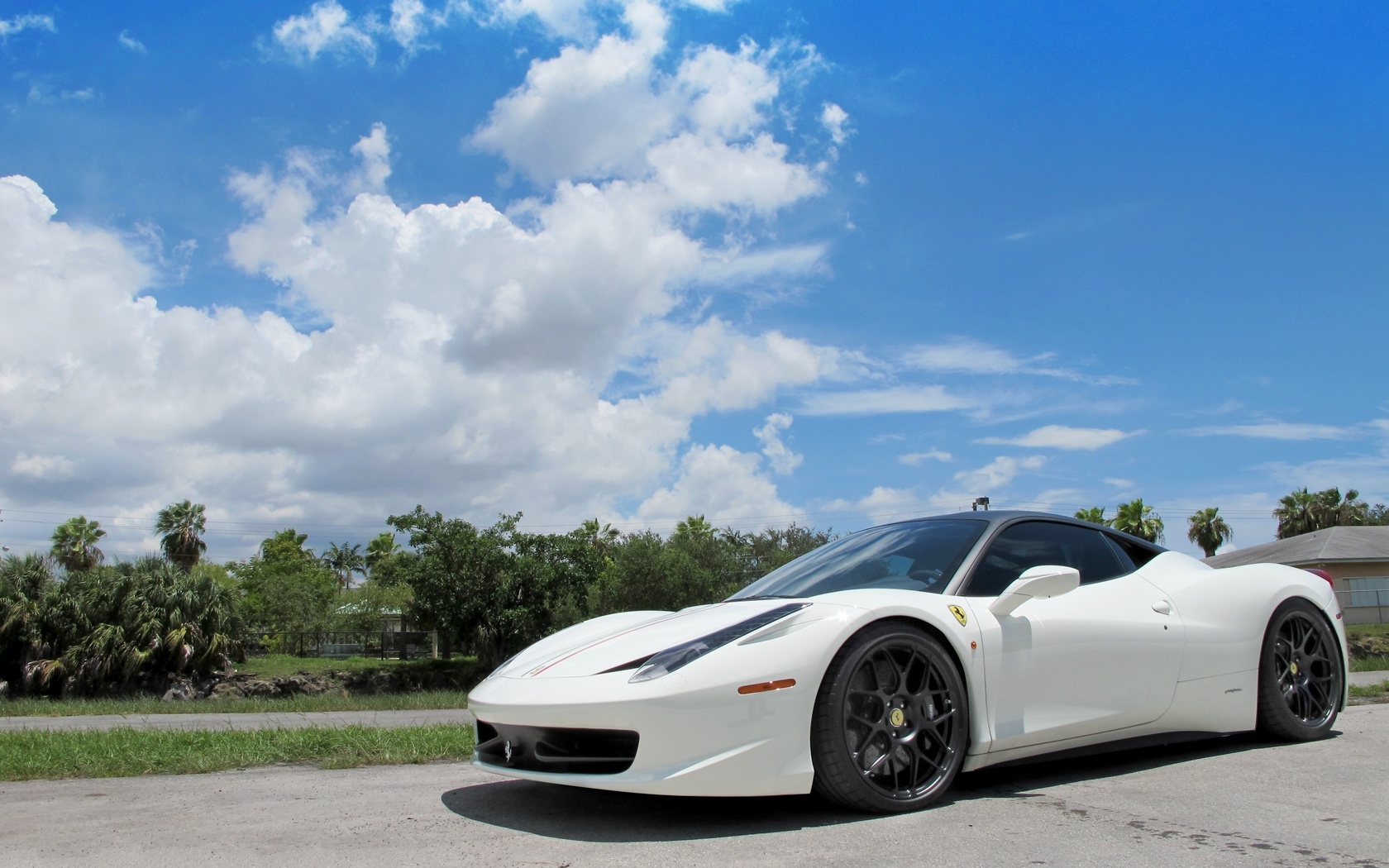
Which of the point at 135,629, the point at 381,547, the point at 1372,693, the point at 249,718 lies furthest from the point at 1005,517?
the point at 381,547

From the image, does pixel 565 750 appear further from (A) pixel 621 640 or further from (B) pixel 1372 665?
(B) pixel 1372 665

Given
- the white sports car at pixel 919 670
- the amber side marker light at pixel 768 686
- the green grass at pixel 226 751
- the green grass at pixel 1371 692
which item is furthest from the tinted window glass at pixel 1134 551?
the green grass at pixel 1371 692

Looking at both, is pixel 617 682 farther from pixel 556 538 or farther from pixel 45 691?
pixel 556 538

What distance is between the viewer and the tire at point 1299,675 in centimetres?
462

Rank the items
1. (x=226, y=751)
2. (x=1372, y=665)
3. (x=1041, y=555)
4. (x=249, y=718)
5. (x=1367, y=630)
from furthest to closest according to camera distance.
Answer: (x=1367, y=630) → (x=1372, y=665) → (x=249, y=718) → (x=226, y=751) → (x=1041, y=555)

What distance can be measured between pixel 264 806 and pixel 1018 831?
110 inches

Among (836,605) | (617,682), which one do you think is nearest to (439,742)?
(617,682)

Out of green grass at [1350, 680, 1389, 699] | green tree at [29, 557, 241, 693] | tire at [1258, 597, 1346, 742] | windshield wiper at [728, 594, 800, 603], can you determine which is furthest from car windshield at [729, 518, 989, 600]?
green tree at [29, 557, 241, 693]

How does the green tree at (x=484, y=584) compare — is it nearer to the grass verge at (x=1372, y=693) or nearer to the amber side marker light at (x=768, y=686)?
the grass verge at (x=1372, y=693)

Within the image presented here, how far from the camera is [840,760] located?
3160 mm

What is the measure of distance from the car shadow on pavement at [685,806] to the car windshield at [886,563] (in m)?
0.87

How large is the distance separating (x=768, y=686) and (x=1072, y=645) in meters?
1.52

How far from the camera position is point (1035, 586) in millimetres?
3691

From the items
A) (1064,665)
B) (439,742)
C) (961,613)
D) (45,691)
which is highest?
(961,613)
